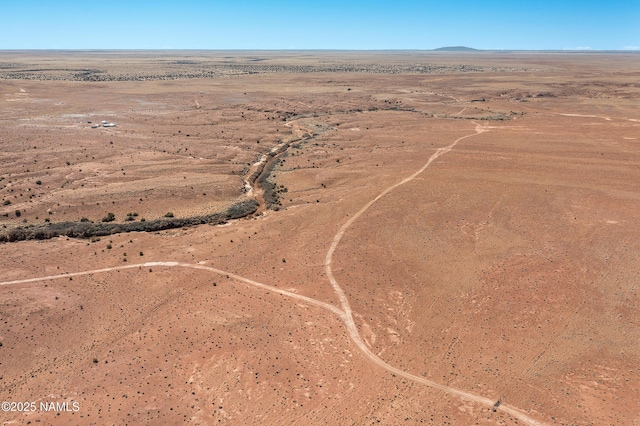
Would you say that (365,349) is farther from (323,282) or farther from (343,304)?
(323,282)

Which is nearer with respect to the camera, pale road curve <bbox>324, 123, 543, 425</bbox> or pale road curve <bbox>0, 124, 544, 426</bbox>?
pale road curve <bbox>324, 123, 543, 425</bbox>

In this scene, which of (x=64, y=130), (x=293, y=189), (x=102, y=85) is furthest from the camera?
(x=102, y=85)

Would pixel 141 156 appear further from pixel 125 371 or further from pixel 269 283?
pixel 125 371

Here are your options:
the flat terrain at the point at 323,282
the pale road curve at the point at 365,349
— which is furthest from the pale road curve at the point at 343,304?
the flat terrain at the point at 323,282

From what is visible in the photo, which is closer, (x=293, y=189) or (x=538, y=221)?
(x=538, y=221)

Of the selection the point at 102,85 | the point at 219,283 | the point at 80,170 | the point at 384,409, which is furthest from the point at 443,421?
the point at 102,85

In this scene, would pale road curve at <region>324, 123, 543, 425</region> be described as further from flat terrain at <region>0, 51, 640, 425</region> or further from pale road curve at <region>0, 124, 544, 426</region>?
flat terrain at <region>0, 51, 640, 425</region>

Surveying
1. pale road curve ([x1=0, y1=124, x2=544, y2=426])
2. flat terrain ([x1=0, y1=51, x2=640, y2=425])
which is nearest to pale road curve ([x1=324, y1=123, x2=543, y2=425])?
pale road curve ([x1=0, y1=124, x2=544, y2=426])

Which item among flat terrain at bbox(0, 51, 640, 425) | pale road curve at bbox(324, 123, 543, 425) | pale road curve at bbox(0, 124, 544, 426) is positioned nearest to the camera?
pale road curve at bbox(324, 123, 543, 425)

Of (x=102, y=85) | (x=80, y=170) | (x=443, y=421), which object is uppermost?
(x=102, y=85)
